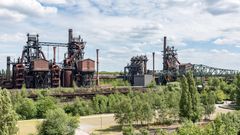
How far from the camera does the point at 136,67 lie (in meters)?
130

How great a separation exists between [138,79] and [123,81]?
17.5 feet

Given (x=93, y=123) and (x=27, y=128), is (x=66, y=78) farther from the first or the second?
(x=27, y=128)

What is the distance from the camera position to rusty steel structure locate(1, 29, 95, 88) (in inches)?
3718

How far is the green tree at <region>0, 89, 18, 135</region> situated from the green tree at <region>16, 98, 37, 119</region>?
119ft

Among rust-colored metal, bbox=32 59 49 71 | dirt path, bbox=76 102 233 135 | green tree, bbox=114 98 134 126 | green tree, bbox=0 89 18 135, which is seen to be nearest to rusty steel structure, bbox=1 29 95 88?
rust-colored metal, bbox=32 59 49 71

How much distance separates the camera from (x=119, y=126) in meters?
59.2

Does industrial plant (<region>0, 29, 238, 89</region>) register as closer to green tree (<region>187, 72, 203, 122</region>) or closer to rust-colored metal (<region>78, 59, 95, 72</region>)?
rust-colored metal (<region>78, 59, 95, 72</region>)

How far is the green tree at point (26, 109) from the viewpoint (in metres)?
67.9

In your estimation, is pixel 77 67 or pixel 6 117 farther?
pixel 77 67

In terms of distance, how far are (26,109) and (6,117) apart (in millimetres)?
37360

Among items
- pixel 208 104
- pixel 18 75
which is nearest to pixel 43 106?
pixel 18 75

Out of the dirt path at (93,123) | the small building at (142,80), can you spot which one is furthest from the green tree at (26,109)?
the small building at (142,80)

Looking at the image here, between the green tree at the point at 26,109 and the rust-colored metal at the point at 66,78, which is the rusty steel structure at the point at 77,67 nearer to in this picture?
the rust-colored metal at the point at 66,78

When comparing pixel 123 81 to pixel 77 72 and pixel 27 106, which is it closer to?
pixel 77 72
